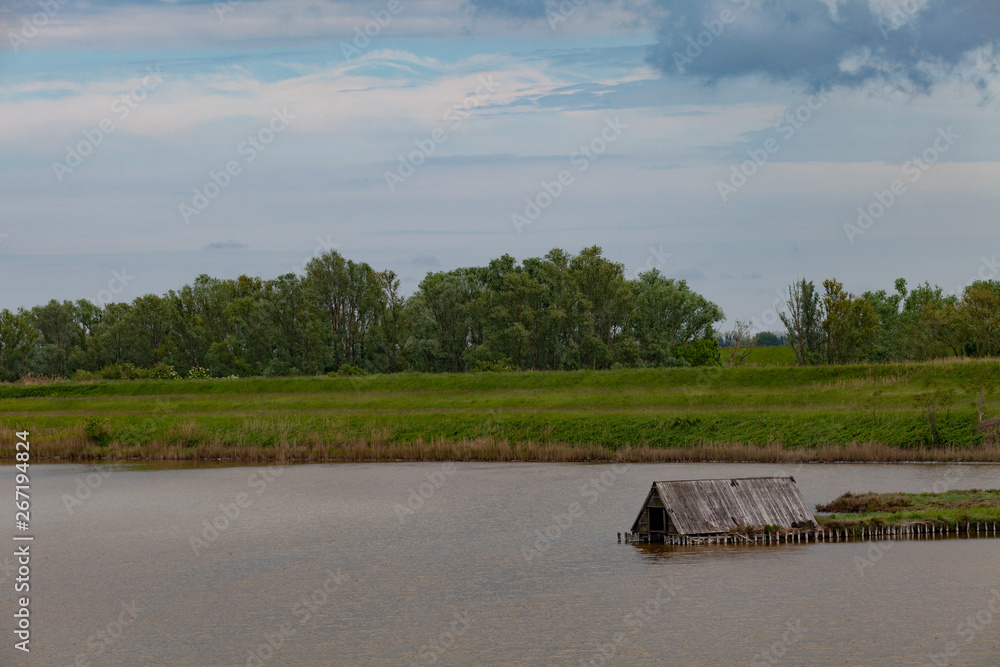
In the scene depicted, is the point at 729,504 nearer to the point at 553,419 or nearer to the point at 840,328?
the point at 553,419

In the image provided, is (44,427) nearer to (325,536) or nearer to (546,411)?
(546,411)

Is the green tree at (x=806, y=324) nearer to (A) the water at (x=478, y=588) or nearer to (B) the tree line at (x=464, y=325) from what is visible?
(B) the tree line at (x=464, y=325)

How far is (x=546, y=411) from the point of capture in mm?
59156

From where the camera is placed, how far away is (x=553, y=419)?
182 feet

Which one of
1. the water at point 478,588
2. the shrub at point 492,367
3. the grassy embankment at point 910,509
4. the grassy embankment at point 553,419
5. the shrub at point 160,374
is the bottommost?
the water at point 478,588

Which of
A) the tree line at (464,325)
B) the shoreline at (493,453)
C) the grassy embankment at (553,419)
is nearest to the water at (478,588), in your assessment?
the shoreline at (493,453)

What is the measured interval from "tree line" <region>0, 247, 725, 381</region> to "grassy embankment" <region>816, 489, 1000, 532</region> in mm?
58958

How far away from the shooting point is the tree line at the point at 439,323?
102188 millimetres

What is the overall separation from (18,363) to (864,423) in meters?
112

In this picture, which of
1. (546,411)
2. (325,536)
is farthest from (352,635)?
(546,411)

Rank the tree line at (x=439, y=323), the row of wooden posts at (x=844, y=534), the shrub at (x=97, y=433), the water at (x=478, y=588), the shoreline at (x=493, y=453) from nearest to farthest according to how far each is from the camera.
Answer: the water at (x=478, y=588) → the row of wooden posts at (x=844, y=534) → the shoreline at (x=493, y=453) → the shrub at (x=97, y=433) → the tree line at (x=439, y=323)

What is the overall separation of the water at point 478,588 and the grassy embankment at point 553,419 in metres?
8.29

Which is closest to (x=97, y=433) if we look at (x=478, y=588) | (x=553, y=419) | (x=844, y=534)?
(x=553, y=419)

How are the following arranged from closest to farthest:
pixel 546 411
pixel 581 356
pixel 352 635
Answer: pixel 352 635, pixel 546 411, pixel 581 356
